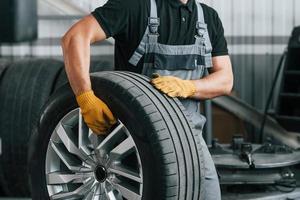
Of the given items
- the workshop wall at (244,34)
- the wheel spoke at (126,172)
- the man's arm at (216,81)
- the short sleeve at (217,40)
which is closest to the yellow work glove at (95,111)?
the wheel spoke at (126,172)

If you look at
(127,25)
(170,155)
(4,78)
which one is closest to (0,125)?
(4,78)

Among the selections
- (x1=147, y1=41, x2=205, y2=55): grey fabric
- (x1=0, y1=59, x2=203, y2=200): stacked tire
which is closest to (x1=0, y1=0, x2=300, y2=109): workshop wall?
(x1=147, y1=41, x2=205, y2=55): grey fabric

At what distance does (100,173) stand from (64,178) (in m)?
0.20

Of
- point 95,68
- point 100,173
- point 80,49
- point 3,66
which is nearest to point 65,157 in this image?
point 100,173

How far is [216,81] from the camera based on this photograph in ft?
10.0

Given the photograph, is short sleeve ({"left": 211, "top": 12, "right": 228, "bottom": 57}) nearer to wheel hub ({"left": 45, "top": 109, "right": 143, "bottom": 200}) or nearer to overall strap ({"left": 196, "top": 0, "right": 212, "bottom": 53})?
overall strap ({"left": 196, "top": 0, "right": 212, "bottom": 53})

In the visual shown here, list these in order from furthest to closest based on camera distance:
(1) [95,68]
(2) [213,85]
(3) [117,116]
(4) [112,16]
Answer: (1) [95,68]
(2) [213,85]
(4) [112,16]
(3) [117,116]

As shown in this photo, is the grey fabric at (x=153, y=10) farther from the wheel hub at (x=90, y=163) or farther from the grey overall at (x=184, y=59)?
the wheel hub at (x=90, y=163)

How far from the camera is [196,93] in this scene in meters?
2.92

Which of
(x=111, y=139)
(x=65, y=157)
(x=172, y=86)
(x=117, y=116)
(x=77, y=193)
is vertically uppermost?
(x=172, y=86)

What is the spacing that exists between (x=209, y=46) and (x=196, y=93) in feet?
0.77

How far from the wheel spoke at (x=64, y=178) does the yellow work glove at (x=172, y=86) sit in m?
0.46

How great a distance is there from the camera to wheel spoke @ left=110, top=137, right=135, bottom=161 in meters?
2.65

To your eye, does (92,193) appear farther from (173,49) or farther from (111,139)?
(173,49)
